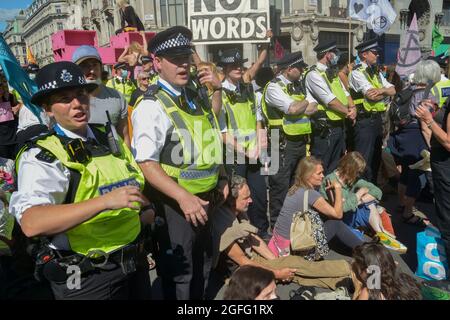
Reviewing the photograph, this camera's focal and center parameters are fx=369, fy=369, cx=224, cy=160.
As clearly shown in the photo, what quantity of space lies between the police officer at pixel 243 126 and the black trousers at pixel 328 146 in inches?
41.1

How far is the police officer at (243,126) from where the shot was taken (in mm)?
4367

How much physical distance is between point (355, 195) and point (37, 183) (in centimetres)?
371

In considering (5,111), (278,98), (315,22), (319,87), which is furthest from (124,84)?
(315,22)

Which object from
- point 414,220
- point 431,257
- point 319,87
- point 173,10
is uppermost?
point 173,10

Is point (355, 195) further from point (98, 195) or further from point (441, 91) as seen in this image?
point (98, 195)

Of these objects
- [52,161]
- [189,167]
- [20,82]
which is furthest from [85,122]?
[20,82]

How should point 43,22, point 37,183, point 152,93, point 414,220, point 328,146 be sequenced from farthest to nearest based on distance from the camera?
point 43,22, point 328,146, point 414,220, point 152,93, point 37,183

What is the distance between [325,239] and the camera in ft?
12.9

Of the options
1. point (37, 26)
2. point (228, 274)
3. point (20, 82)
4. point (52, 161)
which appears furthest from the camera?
point (37, 26)

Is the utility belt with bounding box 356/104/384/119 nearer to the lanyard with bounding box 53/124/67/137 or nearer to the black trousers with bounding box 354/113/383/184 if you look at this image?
the black trousers with bounding box 354/113/383/184

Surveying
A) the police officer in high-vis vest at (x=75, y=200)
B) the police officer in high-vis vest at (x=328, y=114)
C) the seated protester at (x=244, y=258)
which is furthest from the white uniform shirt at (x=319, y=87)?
the police officer in high-vis vest at (x=75, y=200)

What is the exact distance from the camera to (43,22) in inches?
3071

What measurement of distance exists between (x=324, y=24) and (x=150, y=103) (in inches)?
1241

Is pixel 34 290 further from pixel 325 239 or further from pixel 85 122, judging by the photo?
pixel 325 239
